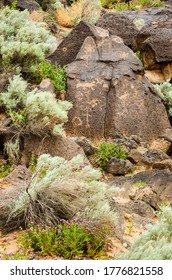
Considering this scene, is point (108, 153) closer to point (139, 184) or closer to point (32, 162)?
point (139, 184)

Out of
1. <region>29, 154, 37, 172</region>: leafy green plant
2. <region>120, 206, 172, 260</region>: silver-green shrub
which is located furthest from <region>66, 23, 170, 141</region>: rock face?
<region>120, 206, 172, 260</region>: silver-green shrub

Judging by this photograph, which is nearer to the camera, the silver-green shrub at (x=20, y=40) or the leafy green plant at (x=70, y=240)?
the leafy green plant at (x=70, y=240)

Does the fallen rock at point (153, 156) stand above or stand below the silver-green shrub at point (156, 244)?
below

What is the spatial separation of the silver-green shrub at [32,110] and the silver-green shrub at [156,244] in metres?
3.93

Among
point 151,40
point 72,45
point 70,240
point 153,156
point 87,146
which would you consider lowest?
point 153,156

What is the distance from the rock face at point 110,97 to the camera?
9727 millimetres

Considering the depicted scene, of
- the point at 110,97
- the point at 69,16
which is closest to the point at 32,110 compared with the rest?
the point at 110,97

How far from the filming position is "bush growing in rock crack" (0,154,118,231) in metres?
4.96

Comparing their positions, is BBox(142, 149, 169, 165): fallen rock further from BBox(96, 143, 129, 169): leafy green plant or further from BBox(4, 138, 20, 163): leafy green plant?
BBox(4, 138, 20, 163): leafy green plant

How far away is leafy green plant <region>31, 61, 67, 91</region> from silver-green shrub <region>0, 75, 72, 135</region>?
3.93 ft

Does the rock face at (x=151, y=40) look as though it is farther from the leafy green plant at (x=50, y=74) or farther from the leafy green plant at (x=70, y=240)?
the leafy green plant at (x=70, y=240)

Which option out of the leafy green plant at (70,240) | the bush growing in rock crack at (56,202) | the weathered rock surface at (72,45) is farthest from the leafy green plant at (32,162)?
the weathered rock surface at (72,45)

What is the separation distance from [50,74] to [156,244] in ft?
22.0

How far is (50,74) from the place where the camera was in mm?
9992
